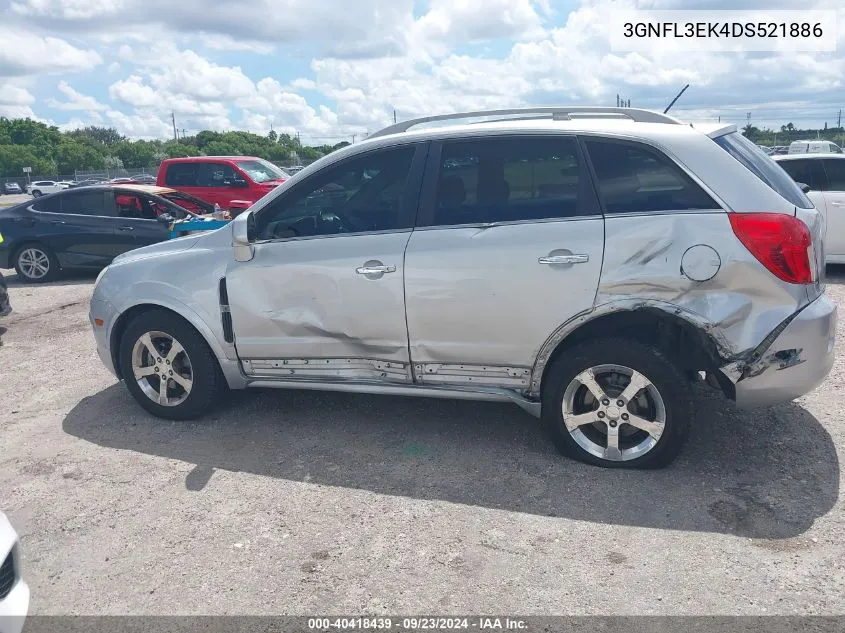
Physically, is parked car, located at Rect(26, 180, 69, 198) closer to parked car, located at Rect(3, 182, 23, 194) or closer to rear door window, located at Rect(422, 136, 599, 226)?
parked car, located at Rect(3, 182, 23, 194)

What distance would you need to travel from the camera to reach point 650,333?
4.09 metres

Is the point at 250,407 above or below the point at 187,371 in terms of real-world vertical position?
below

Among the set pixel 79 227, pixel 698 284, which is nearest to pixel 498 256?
pixel 698 284

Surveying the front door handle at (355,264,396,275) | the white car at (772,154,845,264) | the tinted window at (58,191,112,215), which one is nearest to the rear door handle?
the front door handle at (355,264,396,275)

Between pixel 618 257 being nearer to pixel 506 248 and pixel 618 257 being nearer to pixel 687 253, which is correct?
pixel 687 253

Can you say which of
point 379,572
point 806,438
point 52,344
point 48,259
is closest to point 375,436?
point 379,572

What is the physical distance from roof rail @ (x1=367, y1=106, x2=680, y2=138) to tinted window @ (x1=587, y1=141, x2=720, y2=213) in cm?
38

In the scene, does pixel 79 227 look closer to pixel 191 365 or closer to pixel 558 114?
pixel 191 365

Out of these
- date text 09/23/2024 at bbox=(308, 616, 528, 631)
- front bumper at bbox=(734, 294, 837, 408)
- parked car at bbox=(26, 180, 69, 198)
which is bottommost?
date text 09/23/2024 at bbox=(308, 616, 528, 631)

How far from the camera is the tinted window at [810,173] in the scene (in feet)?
30.6

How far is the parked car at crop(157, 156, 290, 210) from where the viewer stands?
15016mm

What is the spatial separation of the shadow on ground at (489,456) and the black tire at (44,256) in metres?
6.55

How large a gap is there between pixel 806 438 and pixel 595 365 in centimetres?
155

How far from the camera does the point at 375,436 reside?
187 inches
